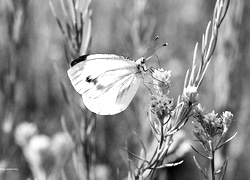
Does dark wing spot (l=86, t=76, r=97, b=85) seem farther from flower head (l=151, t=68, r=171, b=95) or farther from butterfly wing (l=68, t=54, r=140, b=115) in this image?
flower head (l=151, t=68, r=171, b=95)

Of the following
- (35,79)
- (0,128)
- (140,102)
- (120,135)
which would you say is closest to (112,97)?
(140,102)

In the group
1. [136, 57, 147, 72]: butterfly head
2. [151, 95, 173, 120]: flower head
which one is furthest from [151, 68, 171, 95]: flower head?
[136, 57, 147, 72]: butterfly head

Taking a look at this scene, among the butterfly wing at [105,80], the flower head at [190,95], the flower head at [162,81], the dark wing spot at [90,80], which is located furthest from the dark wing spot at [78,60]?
the flower head at [190,95]

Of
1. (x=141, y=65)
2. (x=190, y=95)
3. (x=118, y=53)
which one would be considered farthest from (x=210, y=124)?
(x=118, y=53)

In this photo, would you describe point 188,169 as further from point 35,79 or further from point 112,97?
point 112,97

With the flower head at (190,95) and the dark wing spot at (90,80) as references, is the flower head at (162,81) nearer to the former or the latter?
the flower head at (190,95)

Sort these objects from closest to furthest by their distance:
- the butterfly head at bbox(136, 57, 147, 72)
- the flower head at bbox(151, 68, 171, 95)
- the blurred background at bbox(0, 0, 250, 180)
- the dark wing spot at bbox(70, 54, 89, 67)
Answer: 1. the flower head at bbox(151, 68, 171, 95)
2. the dark wing spot at bbox(70, 54, 89, 67)
3. the butterfly head at bbox(136, 57, 147, 72)
4. the blurred background at bbox(0, 0, 250, 180)
